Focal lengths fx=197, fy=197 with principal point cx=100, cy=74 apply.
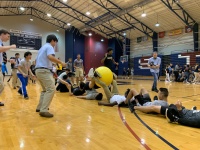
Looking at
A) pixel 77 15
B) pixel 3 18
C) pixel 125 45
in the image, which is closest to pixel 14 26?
pixel 3 18

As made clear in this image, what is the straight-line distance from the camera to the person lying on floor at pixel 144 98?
4.27 m

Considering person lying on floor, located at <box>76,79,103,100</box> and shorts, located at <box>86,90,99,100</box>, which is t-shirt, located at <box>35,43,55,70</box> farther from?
shorts, located at <box>86,90,99,100</box>

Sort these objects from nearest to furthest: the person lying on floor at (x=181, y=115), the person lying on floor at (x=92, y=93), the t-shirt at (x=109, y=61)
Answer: the person lying on floor at (x=181, y=115), the person lying on floor at (x=92, y=93), the t-shirt at (x=109, y=61)

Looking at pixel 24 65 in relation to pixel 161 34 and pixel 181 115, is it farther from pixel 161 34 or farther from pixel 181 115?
pixel 161 34

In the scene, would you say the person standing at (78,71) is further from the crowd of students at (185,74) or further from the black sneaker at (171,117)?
the crowd of students at (185,74)

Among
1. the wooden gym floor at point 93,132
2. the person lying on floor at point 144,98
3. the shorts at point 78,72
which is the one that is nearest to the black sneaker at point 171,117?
the wooden gym floor at point 93,132

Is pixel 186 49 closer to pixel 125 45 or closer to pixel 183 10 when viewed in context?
pixel 183 10

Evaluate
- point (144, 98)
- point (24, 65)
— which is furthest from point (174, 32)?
point (144, 98)

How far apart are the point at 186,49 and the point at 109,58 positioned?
16.3 m

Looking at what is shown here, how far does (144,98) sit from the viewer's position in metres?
4.81

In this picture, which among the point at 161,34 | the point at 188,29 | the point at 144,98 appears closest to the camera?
the point at 144,98

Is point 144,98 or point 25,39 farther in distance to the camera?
point 25,39

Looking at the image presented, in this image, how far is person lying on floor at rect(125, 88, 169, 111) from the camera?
14.0ft

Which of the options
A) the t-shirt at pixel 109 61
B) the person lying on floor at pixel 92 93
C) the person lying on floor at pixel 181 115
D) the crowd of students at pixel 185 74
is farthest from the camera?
the crowd of students at pixel 185 74
